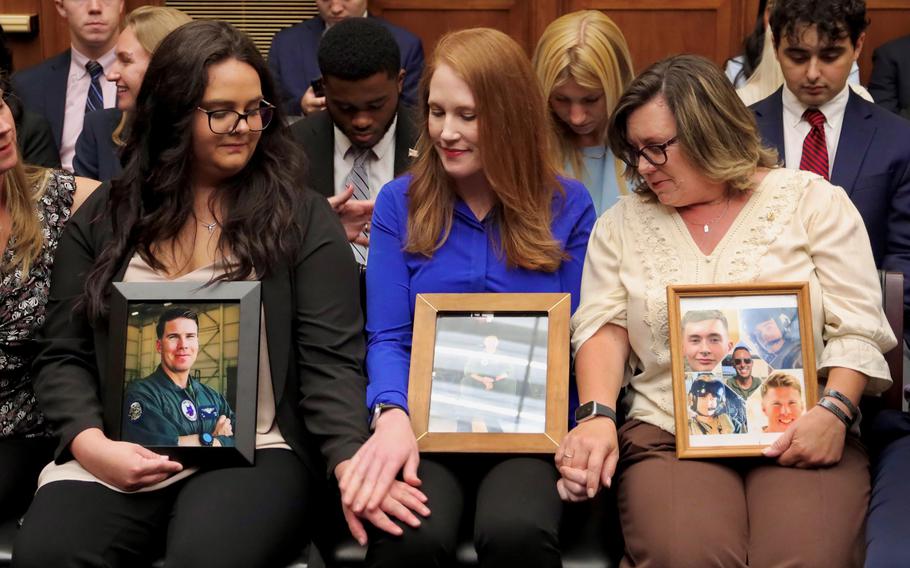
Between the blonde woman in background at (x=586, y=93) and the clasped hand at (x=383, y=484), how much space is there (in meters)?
1.25

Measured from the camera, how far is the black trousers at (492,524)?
7.73ft

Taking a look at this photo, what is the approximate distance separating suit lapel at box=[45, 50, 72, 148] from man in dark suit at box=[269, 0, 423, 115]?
0.81 meters

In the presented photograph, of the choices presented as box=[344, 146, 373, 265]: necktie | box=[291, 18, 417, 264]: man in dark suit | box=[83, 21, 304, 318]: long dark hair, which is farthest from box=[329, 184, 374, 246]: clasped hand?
box=[83, 21, 304, 318]: long dark hair

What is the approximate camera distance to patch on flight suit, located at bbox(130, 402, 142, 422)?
254 centimetres

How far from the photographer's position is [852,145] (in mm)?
3471

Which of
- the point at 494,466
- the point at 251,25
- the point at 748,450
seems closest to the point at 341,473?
the point at 494,466

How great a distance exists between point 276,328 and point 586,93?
129 centimetres

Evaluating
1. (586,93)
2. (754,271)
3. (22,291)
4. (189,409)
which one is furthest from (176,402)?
(586,93)

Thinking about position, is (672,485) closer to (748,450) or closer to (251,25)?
(748,450)

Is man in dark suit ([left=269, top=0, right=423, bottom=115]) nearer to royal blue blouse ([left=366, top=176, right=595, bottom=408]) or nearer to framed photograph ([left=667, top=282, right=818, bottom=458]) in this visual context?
royal blue blouse ([left=366, top=176, right=595, bottom=408])

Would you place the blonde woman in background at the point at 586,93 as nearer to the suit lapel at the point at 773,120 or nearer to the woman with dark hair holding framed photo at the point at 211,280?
the suit lapel at the point at 773,120

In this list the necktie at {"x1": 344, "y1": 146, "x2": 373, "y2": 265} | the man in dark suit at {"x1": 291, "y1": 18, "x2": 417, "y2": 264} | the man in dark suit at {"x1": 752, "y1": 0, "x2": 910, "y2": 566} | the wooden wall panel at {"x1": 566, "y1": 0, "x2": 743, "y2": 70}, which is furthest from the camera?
the wooden wall panel at {"x1": 566, "y1": 0, "x2": 743, "y2": 70}

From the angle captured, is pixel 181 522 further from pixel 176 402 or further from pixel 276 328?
pixel 276 328

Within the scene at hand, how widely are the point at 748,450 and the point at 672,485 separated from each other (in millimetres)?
173
